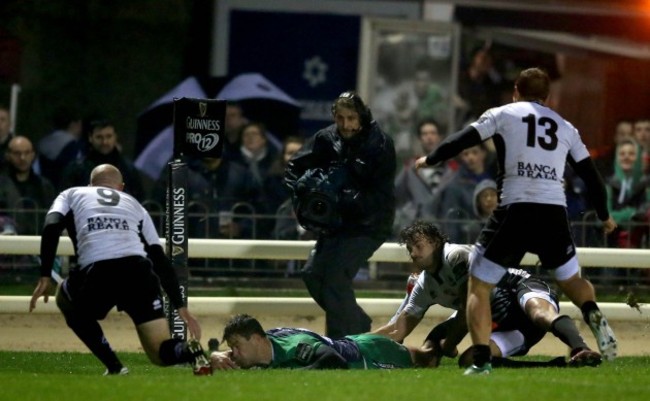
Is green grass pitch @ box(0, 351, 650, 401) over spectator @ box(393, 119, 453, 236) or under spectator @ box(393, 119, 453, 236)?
under

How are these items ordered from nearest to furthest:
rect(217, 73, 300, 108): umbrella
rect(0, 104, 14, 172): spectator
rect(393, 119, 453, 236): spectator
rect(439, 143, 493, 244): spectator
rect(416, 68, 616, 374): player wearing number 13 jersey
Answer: rect(416, 68, 616, 374): player wearing number 13 jersey < rect(439, 143, 493, 244): spectator < rect(393, 119, 453, 236): spectator < rect(0, 104, 14, 172): spectator < rect(217, 73, 300, 108): umbrella

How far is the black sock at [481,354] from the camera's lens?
1088 centimetres

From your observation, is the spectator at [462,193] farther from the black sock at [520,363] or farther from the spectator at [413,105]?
the black sock at [520,363]

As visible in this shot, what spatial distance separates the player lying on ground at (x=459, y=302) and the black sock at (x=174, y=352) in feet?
6.13

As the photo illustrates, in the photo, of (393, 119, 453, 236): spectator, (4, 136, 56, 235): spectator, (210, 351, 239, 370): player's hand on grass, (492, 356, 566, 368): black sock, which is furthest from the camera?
(393, 119, 453, 236): spectator

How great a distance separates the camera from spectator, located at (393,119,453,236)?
58.8 ft

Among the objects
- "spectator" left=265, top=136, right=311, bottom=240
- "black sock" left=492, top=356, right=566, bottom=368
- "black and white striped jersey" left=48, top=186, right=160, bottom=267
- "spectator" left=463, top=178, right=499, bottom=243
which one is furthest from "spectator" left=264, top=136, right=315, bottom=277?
"black and white striped jersey" left=48, top=186, right=160, bottom=267

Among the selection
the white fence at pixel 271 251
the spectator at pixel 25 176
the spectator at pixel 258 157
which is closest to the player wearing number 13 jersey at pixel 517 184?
the white fence at pixel 271 251

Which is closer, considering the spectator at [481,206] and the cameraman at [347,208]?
the cameraman at [347,208]

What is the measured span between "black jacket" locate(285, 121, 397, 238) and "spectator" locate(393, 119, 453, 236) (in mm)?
4305

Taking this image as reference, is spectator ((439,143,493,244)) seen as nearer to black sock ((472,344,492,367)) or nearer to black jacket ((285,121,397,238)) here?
black jacket ((285,121,397,238))

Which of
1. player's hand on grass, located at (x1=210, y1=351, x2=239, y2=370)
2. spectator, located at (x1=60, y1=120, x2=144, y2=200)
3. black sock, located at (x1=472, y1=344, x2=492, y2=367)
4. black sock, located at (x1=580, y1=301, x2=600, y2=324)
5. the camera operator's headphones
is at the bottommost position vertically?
player's hand on grass, located at (x1=210, y1=351, x2=239, y2=370)

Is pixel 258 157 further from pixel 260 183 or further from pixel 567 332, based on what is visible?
pixel 567 332

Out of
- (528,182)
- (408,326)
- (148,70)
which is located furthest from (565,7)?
(528,182)
